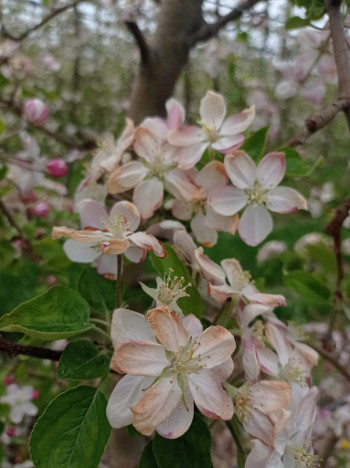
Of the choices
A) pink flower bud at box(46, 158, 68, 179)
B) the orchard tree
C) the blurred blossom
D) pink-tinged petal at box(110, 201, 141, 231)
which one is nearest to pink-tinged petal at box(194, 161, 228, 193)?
the orchard tree

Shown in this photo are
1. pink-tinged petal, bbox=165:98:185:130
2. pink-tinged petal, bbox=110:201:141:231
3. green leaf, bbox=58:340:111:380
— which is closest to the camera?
green leaf, bbox=58:340:111:380

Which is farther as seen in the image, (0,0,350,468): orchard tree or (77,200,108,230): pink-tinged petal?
(77,200,108,230): pink-tinged petal

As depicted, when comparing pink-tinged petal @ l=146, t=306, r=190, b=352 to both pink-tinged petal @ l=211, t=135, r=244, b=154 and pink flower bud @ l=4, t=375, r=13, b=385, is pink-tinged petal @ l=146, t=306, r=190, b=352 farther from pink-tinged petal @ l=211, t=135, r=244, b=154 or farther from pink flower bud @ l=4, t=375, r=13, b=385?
pink flower bud @ l=4, t=375, r=13, b=385

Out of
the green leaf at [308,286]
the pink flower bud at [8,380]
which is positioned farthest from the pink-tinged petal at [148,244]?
the pink flower bud at [8,380]

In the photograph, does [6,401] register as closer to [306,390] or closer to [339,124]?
[306,390]

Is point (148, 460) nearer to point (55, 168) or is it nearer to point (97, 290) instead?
point (97, 290)

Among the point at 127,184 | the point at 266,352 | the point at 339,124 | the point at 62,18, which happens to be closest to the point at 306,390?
the point at 266,352

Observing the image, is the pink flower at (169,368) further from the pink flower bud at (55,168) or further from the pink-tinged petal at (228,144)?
the pink flower bud at (55,168)
